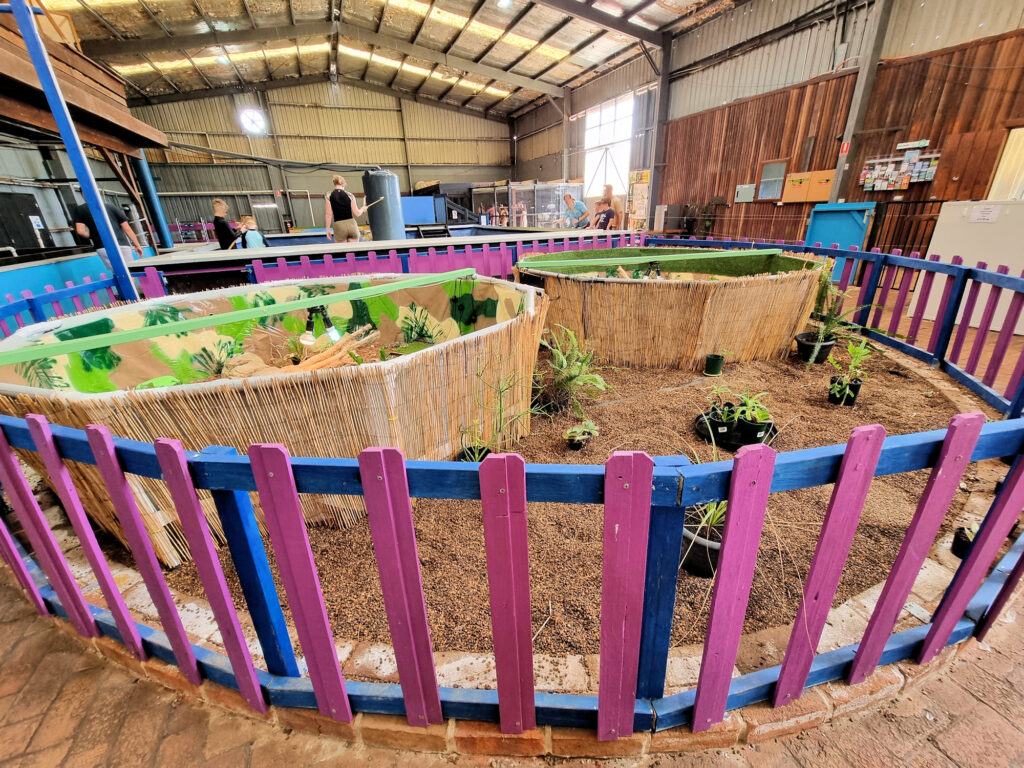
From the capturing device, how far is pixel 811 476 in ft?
3.11

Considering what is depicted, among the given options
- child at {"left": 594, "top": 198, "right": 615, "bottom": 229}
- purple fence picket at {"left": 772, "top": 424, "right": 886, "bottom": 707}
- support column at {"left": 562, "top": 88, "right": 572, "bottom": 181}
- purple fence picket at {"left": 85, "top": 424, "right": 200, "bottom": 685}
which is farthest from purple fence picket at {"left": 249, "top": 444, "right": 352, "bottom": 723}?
support column at {"left": 562, "top": 88, "right": 572, "bottom": 181}

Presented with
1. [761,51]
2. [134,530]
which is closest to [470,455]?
[134,530]

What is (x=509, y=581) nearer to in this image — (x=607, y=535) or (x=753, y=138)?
(x=607, y=535)

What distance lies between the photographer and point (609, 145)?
15.2m

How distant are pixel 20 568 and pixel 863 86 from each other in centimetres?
1207

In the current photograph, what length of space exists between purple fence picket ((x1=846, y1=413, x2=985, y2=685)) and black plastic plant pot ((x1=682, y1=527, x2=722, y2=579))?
0.49 meters

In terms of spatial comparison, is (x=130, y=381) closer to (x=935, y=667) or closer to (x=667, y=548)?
(x=667, y=548)

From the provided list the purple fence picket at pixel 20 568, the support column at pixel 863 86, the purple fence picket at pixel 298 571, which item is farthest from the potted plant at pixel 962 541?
the support column at pixel 863 86

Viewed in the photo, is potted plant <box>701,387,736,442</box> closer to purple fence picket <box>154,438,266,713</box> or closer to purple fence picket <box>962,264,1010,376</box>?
purple fence picket <box>962,264,1010,376</box>

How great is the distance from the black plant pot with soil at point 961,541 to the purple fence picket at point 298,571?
7.74 ft

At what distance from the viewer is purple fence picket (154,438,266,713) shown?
0.96 m

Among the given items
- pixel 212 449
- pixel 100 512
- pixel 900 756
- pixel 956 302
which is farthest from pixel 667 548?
pixel 956 302

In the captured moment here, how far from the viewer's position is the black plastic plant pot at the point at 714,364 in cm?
371

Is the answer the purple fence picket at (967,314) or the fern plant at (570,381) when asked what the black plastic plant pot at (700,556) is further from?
the purple fence picket at (967,314)
